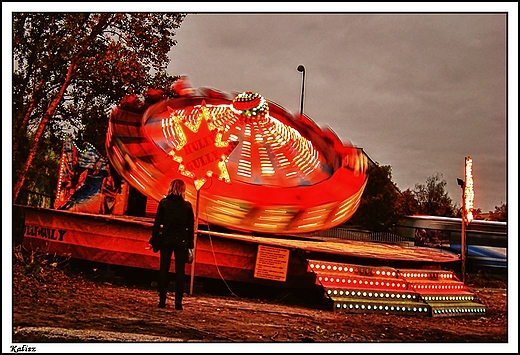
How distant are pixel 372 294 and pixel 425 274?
2.93 feet

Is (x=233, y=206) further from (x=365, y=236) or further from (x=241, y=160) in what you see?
(x=365, y=236)

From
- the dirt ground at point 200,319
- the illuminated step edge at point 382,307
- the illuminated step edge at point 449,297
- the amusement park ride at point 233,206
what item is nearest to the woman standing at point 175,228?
the dirt ground at point 200,319

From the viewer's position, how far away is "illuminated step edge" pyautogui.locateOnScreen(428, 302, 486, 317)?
23.5 ft

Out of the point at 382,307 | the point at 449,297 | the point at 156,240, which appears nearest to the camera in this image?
the point at 156,240

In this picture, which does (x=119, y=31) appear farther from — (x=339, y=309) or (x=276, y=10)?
(x=339, y=309)

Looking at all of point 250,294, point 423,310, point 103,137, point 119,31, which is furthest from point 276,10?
point 423,310

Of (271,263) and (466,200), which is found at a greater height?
(466,200)

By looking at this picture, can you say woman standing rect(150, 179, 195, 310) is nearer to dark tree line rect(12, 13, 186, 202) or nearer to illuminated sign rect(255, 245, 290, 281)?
illuminated sign rect(255, 245, 290, 281)

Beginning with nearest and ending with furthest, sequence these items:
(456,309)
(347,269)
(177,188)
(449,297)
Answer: (177,188) < (347,269) < (456,309) < (449,297)

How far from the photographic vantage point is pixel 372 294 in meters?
7.02

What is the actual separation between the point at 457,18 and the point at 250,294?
4418 millimetres

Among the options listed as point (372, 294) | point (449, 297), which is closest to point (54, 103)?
point (372, 294)

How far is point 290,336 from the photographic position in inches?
251

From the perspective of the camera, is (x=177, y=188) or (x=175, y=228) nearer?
(x=175, y=228)
